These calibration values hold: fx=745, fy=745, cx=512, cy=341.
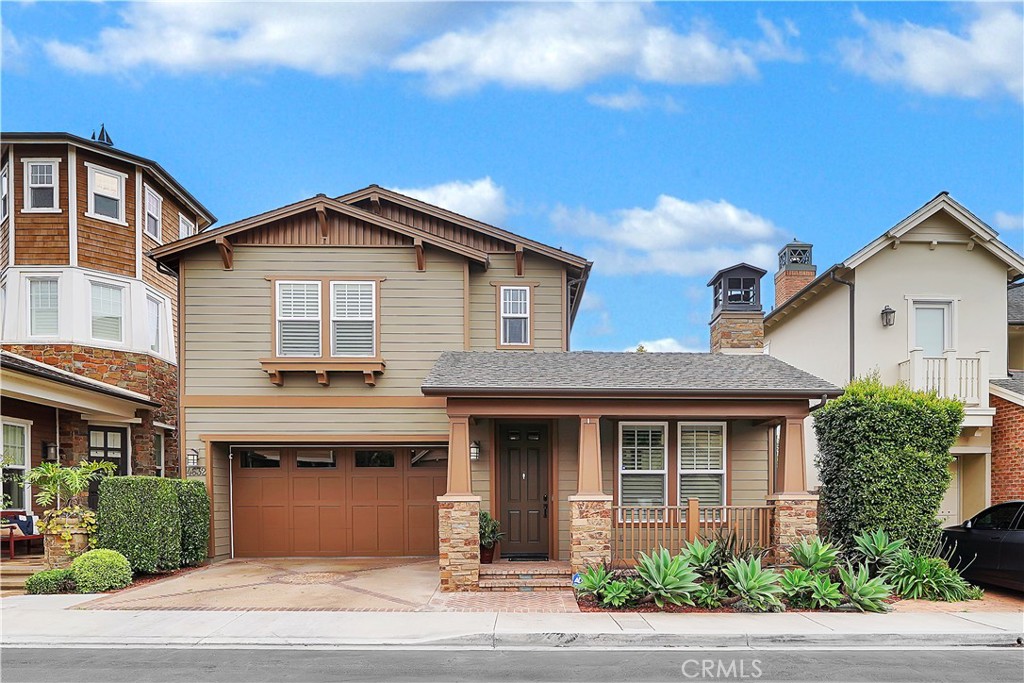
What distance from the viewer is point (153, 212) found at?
18.1m

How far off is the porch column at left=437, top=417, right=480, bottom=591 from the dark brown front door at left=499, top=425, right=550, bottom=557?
2284mm

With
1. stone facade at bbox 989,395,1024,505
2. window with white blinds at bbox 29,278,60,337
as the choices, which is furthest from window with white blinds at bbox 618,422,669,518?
window with white blinds at bbox 29,278,60,337

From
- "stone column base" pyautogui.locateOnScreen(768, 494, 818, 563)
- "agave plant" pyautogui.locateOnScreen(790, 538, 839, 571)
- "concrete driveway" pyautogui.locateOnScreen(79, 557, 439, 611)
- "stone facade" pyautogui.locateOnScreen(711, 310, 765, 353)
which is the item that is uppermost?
"stone facade" pyautogui.locateOnScreen(711, 310, 765, 353)

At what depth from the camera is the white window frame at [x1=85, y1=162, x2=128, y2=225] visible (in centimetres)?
1636

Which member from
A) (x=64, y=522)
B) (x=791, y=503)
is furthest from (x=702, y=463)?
(x=64, y=522)

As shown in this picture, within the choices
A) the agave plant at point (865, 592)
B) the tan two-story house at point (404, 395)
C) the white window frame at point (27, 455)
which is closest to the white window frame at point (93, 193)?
the tan two-story house at point (404, 395)

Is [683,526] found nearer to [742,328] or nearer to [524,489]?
[524,489]

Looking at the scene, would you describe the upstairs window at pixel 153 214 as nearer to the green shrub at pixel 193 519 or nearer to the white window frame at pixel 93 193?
the white window frame at pixel 93 193

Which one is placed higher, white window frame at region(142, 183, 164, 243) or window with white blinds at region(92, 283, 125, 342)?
white window frame at region(142, 183, 164, 243)

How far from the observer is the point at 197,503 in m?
13.5

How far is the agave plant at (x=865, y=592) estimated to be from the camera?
9992 millimetres

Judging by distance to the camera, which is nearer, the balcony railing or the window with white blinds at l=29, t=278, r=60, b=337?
the balcony railing

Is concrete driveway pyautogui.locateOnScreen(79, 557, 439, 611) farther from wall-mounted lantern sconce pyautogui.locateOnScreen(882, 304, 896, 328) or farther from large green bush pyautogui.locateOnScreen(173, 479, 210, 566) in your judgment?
wall-mounted lantern sconce pyautogui.locateOnScreen(882, 304, 896, 328)

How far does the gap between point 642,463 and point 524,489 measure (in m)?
2.21
